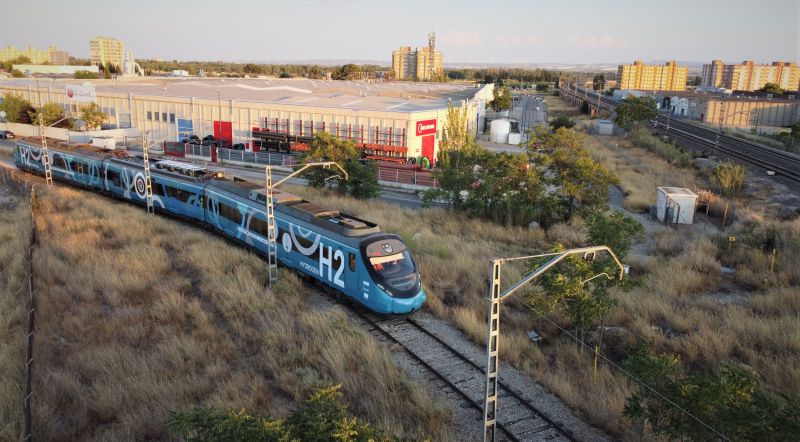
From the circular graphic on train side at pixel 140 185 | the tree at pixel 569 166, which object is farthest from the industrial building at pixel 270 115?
the circular graphic on train side at pixel 140 185

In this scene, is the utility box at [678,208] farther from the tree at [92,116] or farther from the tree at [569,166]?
the tree at [92,116]

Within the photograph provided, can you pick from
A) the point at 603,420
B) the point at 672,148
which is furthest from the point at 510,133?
the point at 603,420

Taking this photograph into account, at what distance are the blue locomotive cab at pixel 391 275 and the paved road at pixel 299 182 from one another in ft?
63.6

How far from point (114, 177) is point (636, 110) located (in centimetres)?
5984

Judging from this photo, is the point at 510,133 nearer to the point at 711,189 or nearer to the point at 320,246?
the point at 711,189

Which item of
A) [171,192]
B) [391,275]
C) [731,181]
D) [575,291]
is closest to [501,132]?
A: [731,181]

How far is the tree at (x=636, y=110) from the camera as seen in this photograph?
70062 mm

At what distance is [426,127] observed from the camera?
163 feet

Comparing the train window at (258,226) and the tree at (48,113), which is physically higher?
the tree at (48,113)

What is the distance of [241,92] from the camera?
68.2 metres

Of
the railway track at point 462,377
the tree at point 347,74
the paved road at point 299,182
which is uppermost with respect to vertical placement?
the tree at point 347,74

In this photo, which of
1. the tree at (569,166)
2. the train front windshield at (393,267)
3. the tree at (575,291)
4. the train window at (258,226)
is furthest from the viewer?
the tree at (569,166)

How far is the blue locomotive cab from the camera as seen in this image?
1565cm

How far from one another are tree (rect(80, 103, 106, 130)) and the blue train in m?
29.7
